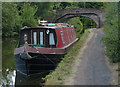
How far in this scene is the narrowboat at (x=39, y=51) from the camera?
37.0 ft

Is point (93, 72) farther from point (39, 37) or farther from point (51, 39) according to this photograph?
point (39, 37)

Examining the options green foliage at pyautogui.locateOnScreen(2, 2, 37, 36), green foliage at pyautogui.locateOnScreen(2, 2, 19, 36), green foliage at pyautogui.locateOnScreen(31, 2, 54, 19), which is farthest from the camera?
green foliage at pyautogui.locateOnScreen(31, 2, 54, 19)

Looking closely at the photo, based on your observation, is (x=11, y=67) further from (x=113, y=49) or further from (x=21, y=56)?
(x=113, y=49)

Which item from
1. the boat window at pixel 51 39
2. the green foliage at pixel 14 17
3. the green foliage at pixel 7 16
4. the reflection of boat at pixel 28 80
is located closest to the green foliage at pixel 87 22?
the green foliage at pixel 14 17

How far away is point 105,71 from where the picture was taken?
9477 mm

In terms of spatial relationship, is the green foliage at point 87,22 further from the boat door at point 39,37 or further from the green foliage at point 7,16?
the boat door at point 39,37

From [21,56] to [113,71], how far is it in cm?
406

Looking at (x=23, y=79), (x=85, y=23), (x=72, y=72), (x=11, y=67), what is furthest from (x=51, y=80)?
(x=85, y=23)

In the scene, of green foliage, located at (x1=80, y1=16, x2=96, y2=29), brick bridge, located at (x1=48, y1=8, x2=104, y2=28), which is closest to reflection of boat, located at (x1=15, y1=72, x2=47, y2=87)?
brick bridge, located at (x1=48, y1=8, x2=104, y2=28)

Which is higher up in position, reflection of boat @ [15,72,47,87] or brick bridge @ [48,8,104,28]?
brick bridge @ [48,8,104,28]

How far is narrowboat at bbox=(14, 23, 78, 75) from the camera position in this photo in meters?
11.3

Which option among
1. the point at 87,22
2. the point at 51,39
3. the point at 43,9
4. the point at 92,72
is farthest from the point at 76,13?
the point at 92,72

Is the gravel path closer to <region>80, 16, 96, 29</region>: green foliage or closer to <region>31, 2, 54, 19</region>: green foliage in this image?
<region>31, 2, 54, 19</region>: green foliage

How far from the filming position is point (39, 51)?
11797mm
